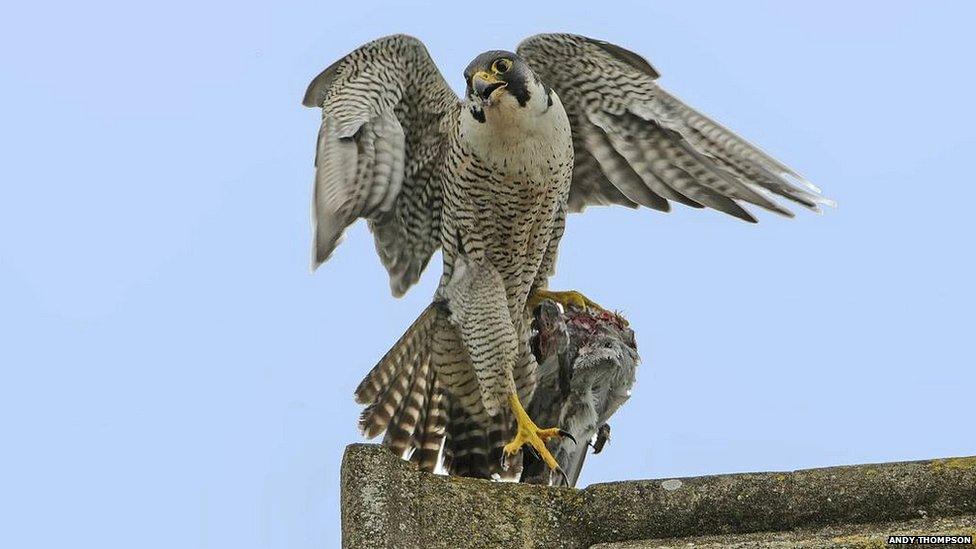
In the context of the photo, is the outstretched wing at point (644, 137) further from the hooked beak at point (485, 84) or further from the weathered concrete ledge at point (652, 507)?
the weathered concrete ledge at point (652, 507)

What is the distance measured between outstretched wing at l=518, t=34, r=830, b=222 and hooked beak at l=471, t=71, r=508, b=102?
0.62m

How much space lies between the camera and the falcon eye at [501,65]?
590cm

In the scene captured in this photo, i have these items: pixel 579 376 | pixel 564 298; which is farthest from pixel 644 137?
pixel 579 376

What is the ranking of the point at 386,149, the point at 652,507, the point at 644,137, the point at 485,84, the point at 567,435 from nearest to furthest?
1. the point at 652,507
2. the point at 567,435
3. the point at 485,84
4. the point at 386,149
5. the point at 644,137

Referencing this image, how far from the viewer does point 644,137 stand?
662cm

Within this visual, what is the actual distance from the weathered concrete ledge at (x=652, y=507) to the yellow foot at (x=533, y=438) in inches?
65.9

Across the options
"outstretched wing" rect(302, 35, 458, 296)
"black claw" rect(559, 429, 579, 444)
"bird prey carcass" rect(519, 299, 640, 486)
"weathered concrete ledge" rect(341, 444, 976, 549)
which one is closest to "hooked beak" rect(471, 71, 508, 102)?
"outstretched wing" rect(302, 35, 458, 296)

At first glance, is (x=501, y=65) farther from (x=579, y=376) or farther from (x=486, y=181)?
(x=579, y=376)

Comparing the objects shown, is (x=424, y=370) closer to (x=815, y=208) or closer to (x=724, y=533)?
(x=815, y=208)

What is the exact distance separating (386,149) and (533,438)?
159 cm

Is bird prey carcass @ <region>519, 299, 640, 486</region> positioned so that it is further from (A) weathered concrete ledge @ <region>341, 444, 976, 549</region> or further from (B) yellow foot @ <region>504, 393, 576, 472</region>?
(A) weathered concrete ledge @ <region>341, 444, 976, 549</region>

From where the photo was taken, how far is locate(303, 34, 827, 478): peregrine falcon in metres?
5.99

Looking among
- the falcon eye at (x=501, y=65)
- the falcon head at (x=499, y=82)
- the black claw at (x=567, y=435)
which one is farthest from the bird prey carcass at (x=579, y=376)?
the falcon eye at (x=501, y=65)

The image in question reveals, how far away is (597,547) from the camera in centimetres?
348
